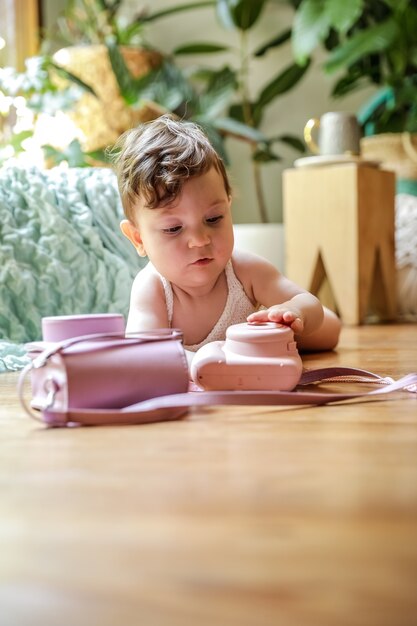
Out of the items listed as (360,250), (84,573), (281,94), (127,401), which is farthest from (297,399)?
(281,94)

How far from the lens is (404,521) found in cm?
A: 62

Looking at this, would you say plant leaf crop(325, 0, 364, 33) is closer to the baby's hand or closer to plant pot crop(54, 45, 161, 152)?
plant pot crop(54, 45, 161, 152)

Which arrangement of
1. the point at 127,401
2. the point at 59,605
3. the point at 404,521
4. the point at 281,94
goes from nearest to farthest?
the point at 59,605
the point at 404,521
the point at 127,401
the point at 281,94

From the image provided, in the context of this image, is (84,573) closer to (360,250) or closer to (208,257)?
(208,257)

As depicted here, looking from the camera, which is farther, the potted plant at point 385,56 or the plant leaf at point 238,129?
the plant leaf at point 238,129

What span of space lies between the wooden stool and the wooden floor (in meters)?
1.58

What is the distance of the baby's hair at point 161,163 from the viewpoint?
1.28 metres

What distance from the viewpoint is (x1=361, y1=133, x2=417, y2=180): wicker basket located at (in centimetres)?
290

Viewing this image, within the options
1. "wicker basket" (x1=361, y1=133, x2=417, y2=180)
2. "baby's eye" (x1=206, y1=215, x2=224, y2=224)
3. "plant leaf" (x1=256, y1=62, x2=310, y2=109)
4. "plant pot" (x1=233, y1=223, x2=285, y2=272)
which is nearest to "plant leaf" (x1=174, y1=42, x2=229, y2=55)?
"plant leaf" (x1=256, y1=62, x2=310, y2=109)

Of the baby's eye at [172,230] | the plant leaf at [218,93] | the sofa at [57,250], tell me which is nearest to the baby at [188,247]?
the baby's eye at [172,230]

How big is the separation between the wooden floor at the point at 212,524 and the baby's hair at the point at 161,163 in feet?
1.45

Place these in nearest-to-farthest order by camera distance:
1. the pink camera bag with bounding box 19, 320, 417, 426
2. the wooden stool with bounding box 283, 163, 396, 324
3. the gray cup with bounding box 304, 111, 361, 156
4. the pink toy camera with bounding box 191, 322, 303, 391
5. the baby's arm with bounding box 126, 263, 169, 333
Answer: the pink camera bag with bounding box 19, 320, 417, 426 → the pink toy camera with bounding box 191, 322, 303, 391 → the baby's arm with bounding box 126, 263, 169, 333 → the wooden stool with bounding box 283, 163, 396, 324 → the gray cup with bounding box 304, 111, 361, 156

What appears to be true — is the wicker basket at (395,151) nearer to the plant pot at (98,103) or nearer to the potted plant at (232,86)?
the potted plant at (232,86)

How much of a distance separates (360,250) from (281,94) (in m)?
1.26
